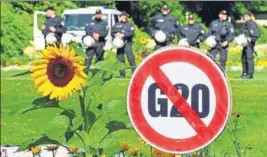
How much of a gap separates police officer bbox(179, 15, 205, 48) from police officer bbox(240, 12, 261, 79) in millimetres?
807

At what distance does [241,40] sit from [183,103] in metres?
13.7

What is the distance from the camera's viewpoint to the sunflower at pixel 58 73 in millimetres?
3740

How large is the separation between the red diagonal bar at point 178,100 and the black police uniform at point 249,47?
11.2 m

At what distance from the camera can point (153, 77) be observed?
3607 mm

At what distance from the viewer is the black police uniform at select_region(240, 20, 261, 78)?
1556cm

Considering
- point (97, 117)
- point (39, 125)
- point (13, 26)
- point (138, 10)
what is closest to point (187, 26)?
point (138, 10)

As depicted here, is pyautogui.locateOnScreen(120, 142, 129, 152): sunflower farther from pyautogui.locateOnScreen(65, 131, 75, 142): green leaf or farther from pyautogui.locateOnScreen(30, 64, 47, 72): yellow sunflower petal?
pyautogui.locateOnScreen(30, 64, 47, 72): yellow sunflower petal

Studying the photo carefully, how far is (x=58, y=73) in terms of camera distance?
3795 millimetres

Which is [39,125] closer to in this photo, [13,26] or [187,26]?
[187,26]

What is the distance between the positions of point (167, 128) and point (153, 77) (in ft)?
0.67

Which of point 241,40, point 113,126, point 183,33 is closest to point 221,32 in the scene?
point 183,33

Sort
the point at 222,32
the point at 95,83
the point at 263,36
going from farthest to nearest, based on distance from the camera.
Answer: the point at 222,32 < the point at 263,36 < the point at 95,83

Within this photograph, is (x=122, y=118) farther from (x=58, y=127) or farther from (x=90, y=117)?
(x=58, y=127)

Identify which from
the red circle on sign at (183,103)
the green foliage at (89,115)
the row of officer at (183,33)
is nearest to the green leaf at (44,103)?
the green foliage at (89,115)
